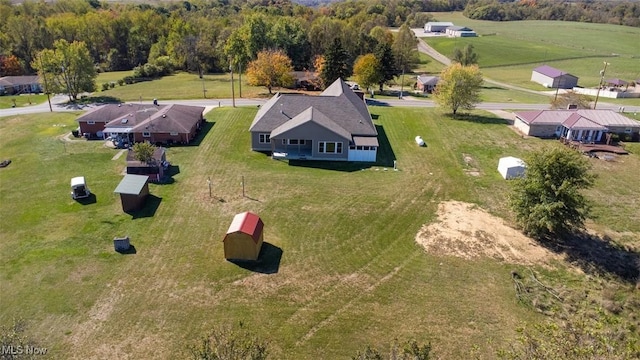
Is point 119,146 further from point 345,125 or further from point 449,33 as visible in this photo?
point 449,33

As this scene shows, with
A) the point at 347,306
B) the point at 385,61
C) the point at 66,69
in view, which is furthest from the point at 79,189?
the point at 385,61

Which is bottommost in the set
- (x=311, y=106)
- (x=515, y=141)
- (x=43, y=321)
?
(x=43, y=321)

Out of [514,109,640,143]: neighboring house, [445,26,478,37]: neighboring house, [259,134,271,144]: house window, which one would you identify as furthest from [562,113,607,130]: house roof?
A: [445,26,478,37]: neighboring house

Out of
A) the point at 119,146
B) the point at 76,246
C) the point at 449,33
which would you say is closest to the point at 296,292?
the point at 76,246

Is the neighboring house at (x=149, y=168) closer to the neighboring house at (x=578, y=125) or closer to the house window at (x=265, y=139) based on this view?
the house window at (x=265, y=139)

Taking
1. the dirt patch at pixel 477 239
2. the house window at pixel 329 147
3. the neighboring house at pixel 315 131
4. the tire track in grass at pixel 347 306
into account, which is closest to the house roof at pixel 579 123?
the neighboring house at pixel 315 131
